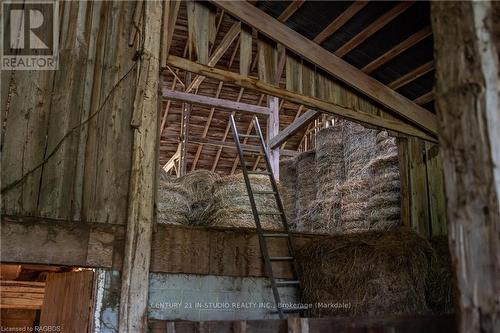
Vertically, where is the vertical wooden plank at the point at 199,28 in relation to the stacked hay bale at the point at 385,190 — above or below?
above

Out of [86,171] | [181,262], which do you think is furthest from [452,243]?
[86,171]

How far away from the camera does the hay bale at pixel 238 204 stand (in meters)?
5.84

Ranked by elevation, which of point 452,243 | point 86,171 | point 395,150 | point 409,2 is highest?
point 409,2

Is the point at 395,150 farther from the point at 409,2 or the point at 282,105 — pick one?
the point at 282,105

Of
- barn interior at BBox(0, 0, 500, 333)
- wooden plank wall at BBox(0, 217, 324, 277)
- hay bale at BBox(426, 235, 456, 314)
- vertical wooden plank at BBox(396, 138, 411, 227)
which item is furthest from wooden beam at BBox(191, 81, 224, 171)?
hay bale at BBox(426, 235, 456, 314)

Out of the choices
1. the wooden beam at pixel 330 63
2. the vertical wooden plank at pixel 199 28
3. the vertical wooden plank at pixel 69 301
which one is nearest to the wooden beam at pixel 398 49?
the wooden beam at pixel 330 63

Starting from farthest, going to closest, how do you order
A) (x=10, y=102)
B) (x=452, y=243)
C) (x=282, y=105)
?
(x=282, y=105) → (x=10, y=102) → (x=452, y=243)

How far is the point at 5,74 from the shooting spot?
12.5 feet

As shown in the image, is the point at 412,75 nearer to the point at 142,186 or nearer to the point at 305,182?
the point at 142,186

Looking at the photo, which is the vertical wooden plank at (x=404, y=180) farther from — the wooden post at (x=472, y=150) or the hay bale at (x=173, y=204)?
the wooden post at (x=472, y=150)

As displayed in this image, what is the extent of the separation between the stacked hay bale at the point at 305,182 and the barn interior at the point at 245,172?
279cm

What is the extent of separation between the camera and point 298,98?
16.1ft

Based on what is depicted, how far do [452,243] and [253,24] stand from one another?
3063 millimetres

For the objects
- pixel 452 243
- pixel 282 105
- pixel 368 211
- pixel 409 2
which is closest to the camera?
pixel 452 243
